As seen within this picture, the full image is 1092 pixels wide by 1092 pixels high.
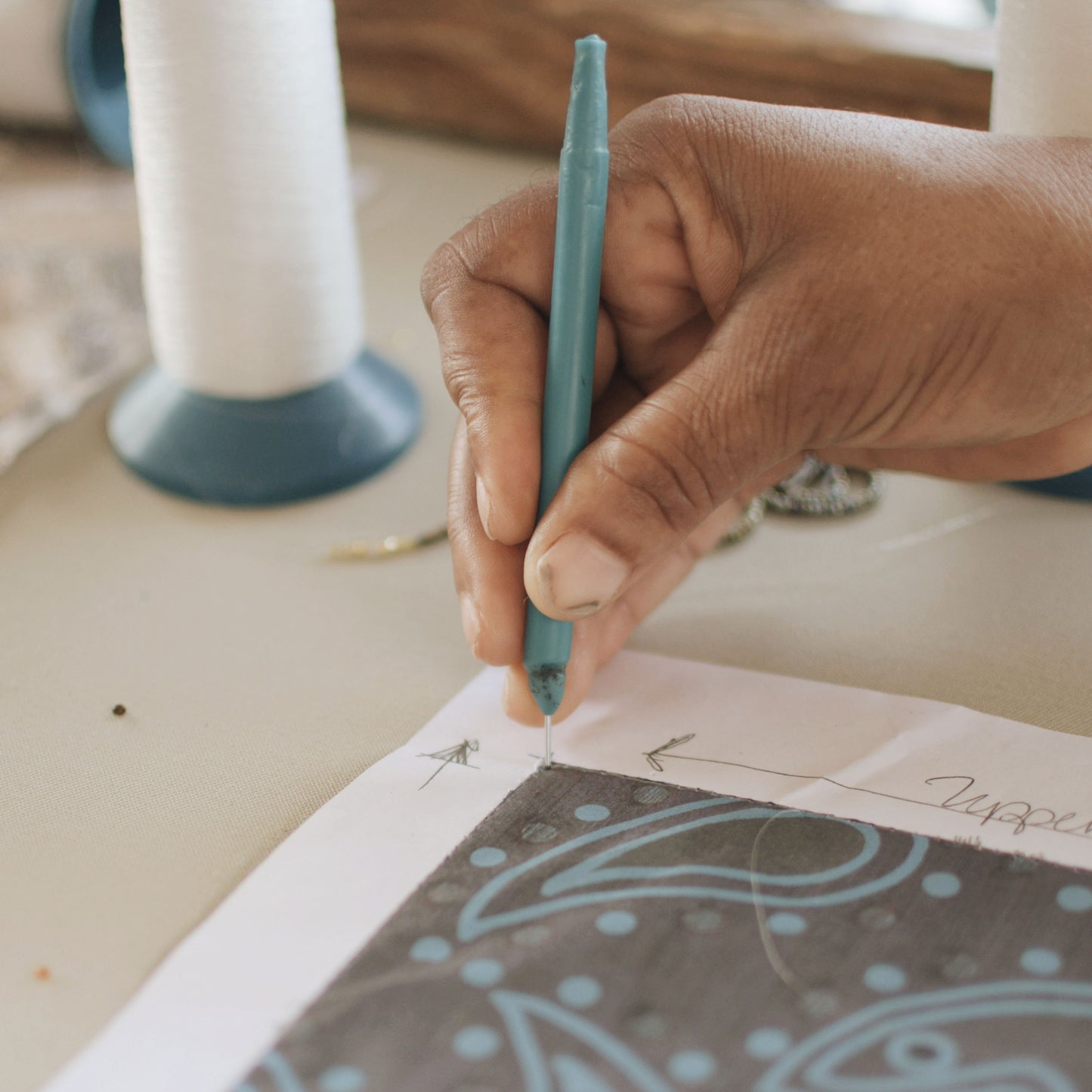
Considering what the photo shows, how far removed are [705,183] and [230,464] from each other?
0.31 metres

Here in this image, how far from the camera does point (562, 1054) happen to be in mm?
357

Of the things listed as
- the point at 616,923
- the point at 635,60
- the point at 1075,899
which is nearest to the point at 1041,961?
the point at 1075,899

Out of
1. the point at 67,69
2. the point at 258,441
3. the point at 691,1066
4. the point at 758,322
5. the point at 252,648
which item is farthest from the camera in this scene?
the point at 67,69

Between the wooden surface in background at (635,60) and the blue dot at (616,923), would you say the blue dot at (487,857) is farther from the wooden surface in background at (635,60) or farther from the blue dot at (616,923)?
the wooden surface in background at (635,60)

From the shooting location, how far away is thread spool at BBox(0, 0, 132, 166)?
0.97 metres

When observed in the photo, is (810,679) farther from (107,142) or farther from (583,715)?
(107,142)

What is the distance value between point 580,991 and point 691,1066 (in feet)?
0.14

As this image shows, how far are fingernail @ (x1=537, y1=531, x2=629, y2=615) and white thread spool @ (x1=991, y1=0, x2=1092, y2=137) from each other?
30 centimetres

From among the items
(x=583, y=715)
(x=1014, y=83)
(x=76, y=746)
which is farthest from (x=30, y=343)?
(x=1014, y=83)

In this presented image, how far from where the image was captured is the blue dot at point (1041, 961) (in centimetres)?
37

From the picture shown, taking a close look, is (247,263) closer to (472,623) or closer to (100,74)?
(472,623)

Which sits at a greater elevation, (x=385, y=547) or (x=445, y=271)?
(x=445, y=271)

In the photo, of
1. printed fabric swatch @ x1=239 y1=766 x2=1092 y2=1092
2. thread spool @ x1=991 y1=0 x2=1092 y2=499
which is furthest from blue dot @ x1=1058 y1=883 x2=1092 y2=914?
thread spool @ x1=991 y1=0 x2=1092 y2=499

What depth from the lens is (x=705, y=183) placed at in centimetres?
50
